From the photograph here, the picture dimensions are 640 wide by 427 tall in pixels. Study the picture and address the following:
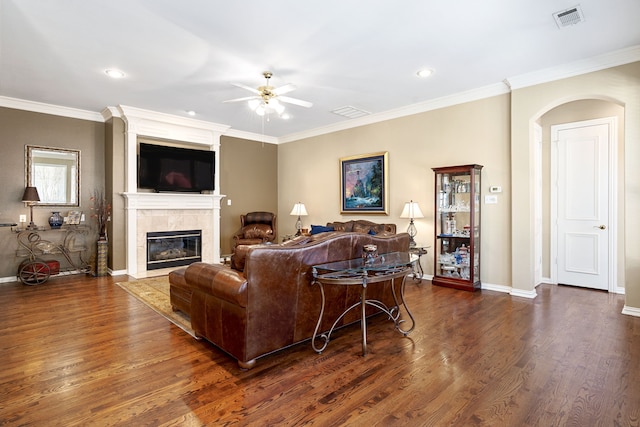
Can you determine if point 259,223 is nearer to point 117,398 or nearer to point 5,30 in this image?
point 5,30

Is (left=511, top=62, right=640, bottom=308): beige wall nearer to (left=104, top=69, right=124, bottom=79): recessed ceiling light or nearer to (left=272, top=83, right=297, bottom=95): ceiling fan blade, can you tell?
(left=272, top=83, right=297, bottom=95): ceiling fan blade

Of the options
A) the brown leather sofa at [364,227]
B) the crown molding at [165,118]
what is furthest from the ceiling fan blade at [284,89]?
the crown molding at [165,118]

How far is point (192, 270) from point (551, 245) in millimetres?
5162

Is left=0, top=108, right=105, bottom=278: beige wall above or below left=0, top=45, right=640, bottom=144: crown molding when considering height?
below

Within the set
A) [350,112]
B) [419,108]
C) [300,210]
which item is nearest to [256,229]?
[300,210]

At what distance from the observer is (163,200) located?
20.6ft

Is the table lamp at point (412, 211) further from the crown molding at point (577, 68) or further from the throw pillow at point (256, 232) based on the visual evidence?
the throw pillow at point (256, 232)

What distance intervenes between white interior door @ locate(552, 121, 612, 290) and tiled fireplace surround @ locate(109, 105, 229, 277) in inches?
237

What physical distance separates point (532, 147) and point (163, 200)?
19.7 feet

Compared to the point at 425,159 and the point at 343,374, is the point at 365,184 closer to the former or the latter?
the point at 425,159

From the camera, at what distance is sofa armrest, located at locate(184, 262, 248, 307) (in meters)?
2.38

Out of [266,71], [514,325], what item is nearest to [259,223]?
[266,71]

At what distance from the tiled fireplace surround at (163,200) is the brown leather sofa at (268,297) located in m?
3.69

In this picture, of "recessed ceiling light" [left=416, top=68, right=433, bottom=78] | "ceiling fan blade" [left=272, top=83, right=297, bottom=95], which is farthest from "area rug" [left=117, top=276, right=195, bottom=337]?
"recessed ceiling light" [left=416, top=68, right=433, bottom=78]
